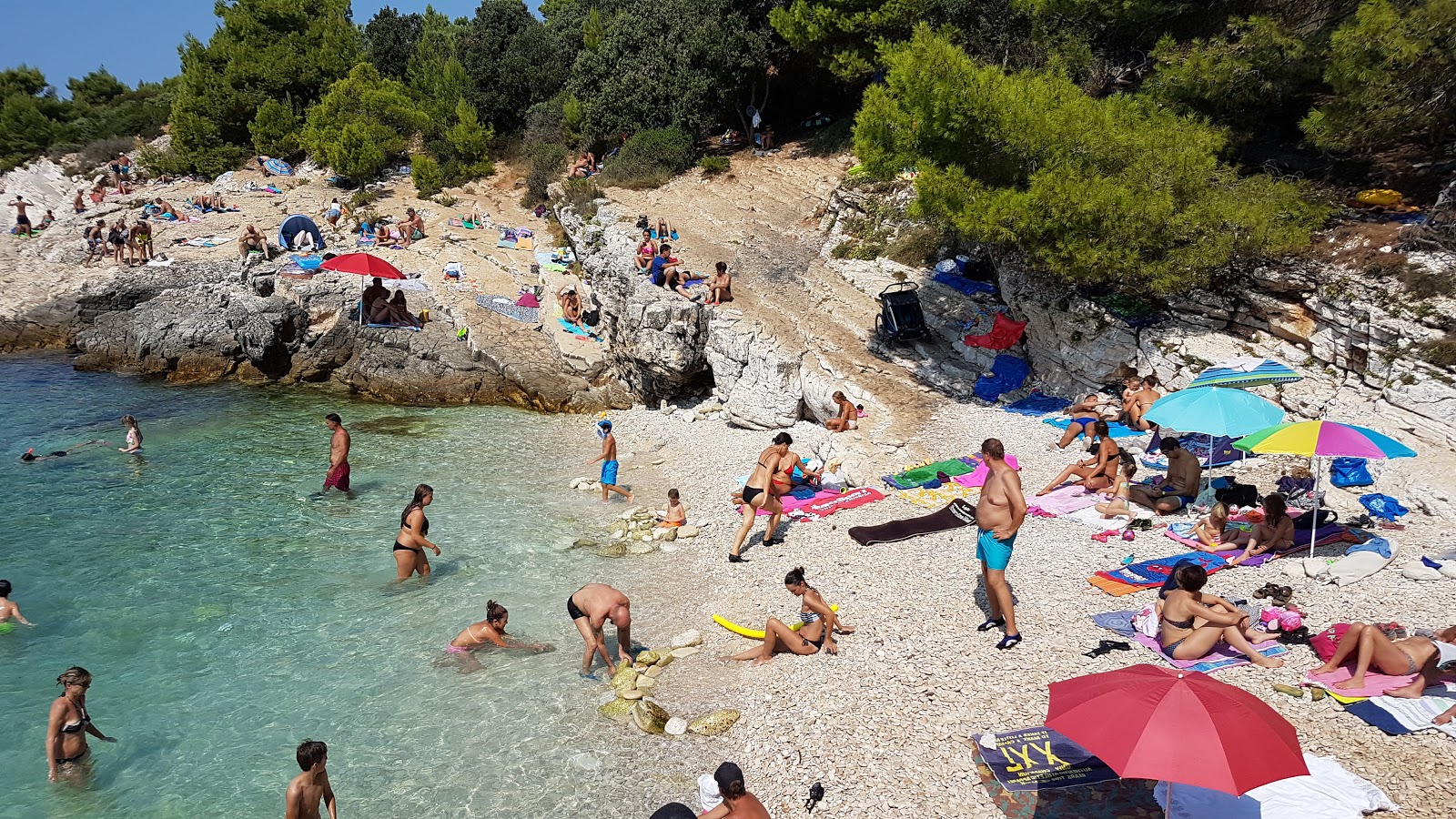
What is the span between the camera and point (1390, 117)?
13.4 metres

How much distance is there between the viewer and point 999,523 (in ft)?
25.8

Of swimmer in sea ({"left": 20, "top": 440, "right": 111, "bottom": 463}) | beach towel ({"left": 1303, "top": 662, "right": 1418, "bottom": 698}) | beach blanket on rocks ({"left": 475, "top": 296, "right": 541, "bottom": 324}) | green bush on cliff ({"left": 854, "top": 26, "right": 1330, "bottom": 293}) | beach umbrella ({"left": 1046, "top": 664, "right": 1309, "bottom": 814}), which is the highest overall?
green bush on cliff ({"left": 854, "top": 26, "right": 1330, "bottom": 293})

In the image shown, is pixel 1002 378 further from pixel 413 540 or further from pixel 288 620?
pixel 288 620

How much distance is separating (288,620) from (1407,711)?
11.6 metres

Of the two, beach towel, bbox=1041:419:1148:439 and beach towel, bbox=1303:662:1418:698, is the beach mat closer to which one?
beach towel, bbox=1041:419:1148:439

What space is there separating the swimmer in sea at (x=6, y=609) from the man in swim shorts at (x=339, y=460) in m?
4.66

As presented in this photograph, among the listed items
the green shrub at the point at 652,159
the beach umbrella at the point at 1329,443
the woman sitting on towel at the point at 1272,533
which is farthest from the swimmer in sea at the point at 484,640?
the green shrub at the point at 652,159

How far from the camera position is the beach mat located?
11.1 meters

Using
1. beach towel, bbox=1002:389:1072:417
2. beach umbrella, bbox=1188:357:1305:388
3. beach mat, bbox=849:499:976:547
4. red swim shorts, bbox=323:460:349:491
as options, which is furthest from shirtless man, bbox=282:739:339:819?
beach towel, bbox=1002:389:1072:417

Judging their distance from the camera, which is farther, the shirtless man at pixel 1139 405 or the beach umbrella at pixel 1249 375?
the shirtless man at pixel 1139 405

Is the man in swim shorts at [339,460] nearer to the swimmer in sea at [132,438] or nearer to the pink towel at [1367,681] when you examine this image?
the swimmer in sea at [132,438]

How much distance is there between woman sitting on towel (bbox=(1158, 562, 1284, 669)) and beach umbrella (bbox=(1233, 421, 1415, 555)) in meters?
2.07

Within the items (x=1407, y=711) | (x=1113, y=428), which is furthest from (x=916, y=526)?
(x=1407, y=711)

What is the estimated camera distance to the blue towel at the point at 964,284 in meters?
18.9
